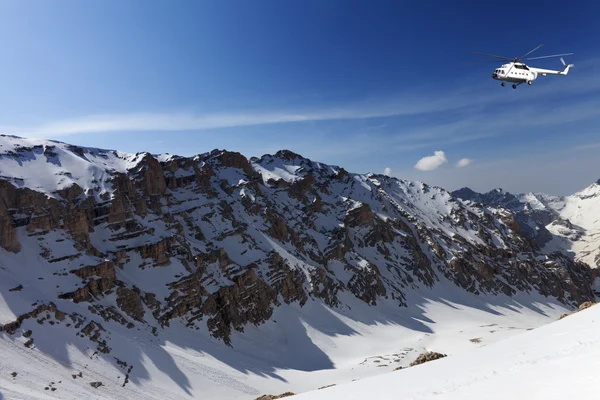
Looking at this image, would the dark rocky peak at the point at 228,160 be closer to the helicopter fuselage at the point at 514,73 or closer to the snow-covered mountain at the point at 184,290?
the snow-covered mountain at the point at 184,290

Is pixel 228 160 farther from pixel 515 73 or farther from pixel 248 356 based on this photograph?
pixel 515 73

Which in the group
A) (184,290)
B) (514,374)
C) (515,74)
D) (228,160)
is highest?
(228,160)

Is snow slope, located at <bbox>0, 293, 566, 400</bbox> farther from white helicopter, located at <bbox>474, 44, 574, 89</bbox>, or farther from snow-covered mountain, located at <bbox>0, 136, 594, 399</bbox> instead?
white helicopter, located at <bbox>474, 44, 574, 89</bbox>

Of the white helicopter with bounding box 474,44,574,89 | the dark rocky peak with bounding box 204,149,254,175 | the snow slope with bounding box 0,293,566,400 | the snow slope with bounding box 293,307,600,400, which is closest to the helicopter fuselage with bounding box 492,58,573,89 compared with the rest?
the white helicopter with bounding box 474,44,574,89

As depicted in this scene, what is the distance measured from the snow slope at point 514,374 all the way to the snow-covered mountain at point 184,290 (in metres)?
44.6

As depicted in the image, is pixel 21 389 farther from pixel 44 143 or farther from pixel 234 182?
pixel 234 182

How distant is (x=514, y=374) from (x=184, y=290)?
306 feet

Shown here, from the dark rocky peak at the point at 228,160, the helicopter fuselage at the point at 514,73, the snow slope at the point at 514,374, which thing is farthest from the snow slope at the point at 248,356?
the dark rocky peak at the point at 228,160

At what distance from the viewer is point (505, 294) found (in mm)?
198250

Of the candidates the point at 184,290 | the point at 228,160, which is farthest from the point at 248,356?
the point at 228,160

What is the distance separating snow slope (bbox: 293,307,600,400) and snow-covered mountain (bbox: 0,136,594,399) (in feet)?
146

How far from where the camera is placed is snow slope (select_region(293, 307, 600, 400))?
12.8 m

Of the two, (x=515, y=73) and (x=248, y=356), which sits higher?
(x=515, y=73)

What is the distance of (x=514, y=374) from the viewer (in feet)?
49.4
